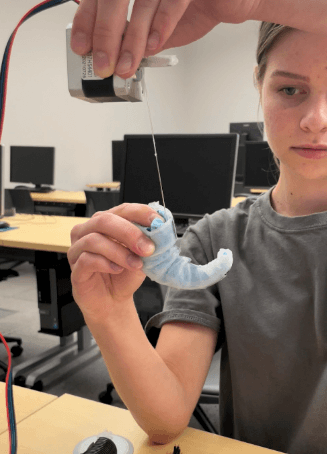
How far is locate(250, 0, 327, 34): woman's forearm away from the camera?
535 mm

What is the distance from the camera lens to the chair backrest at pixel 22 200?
11.6 ft

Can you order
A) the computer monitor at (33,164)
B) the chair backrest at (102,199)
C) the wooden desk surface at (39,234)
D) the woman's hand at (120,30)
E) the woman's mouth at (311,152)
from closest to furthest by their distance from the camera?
the woman's hand at (120,30) < the woman's mouth at (311,152) < the wooden desk surface at (39,234) < the chair backrest at (102,199) < the computer monitor at (33,164)

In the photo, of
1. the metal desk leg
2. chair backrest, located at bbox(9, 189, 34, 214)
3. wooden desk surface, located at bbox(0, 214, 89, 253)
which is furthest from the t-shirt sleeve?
chair backrest, located at bbox(9, 189, 34, 214)

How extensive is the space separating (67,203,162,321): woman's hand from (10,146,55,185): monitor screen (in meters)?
4.53

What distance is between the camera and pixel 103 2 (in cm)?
45

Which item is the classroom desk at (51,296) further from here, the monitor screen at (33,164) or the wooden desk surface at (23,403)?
the monitor screen at (33,164)

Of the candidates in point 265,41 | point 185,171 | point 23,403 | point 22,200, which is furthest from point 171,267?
point 22,200

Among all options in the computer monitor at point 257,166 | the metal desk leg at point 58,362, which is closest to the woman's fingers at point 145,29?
the metal desk leg at point 58,362

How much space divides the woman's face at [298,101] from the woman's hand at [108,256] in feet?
1.23

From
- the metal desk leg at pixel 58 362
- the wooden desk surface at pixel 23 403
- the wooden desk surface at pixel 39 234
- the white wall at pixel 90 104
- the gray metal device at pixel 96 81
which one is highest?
the white wall at pixel 90 104

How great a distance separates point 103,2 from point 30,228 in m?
2.08

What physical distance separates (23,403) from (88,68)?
636mm

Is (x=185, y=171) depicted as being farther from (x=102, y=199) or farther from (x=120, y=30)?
(x=120, y=30)

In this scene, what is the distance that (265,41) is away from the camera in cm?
88
